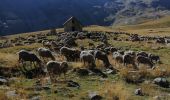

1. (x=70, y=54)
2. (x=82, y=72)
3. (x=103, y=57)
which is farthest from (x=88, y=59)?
(x=70, y=54)

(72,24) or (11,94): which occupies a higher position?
(72,24)

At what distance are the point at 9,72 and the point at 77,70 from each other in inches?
192

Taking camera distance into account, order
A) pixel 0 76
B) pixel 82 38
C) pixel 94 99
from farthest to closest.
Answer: pixel 82 38, pixel 0 76, pixel 94 99

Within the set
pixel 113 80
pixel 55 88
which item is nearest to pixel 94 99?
pixel 55 88

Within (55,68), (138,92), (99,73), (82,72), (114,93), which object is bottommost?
(138,92)

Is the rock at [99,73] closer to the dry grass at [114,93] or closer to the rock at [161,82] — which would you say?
the rock at [161,82]

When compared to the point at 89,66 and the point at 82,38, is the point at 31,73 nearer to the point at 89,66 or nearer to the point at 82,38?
the point at 89,66

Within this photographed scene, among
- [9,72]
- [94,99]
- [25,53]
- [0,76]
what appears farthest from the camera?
[25,53]

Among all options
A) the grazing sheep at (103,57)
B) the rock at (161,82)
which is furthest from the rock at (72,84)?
the grazing sheep at (103,57)

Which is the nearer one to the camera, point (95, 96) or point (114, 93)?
point (95, 96)

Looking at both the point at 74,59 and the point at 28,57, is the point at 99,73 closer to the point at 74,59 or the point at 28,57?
the point at 28,57

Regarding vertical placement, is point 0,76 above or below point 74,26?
below

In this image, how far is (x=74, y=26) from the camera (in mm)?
112938

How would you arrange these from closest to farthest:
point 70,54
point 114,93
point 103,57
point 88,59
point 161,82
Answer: point 114,93, point 161,82, point 88,59, point 103,57, point 70,54
